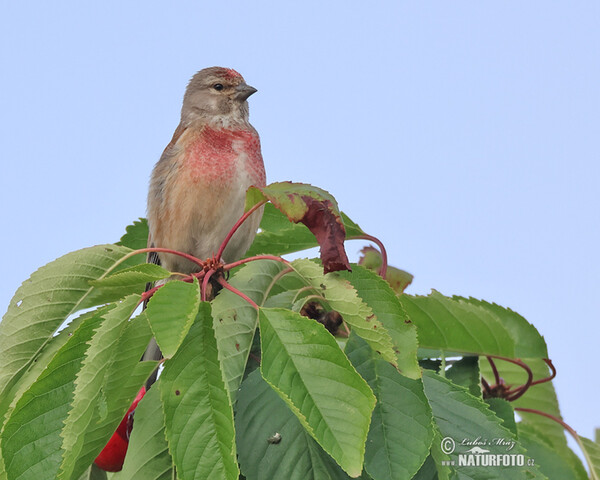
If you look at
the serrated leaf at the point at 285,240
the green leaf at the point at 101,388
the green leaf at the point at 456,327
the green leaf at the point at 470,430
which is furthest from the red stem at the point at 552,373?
the green leaf at the point at 101,388

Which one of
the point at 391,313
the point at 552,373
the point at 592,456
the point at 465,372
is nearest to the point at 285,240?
the point at 465,372

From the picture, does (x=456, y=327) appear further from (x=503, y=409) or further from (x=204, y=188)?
(x=204, y=188)

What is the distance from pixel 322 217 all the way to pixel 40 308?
1096 millimetres

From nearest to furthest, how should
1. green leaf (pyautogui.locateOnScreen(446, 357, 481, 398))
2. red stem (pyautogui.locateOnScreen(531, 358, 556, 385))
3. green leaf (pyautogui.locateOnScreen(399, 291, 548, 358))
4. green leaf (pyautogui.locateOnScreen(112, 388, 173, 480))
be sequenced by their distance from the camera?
green leaf (pyautogui.locateOnScreen(112, 388, 173, 480)), green leaf (pyautogui.locateOnScreen(399, 291, 548, 358)), green leaf (pyautogui.locateOnScreen(446, 357, 481, 398)), red stem (pyautogui.locateOnScreen(531, 358, 556, 385))

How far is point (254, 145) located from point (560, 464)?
2307 millimetres

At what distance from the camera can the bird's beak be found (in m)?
4.64

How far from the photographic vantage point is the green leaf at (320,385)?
1841 millimetres

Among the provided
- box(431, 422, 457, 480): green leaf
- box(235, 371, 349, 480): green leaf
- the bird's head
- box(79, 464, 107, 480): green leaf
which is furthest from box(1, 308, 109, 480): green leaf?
the bird's head

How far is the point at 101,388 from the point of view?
2102 millimetres

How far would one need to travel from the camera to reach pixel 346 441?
1848 millimetres

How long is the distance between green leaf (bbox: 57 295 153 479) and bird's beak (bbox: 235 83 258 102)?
2.68 metres

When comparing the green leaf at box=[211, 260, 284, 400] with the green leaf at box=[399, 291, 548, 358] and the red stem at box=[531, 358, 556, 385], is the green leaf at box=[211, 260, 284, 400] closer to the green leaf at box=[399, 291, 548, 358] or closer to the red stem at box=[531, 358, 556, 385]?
the green leaf at box=[399, 291, 548, 358]

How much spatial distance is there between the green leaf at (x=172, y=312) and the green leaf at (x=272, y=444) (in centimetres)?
45

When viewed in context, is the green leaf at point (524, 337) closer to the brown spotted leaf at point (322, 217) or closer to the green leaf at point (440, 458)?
the green leaf at point (440, 458)
